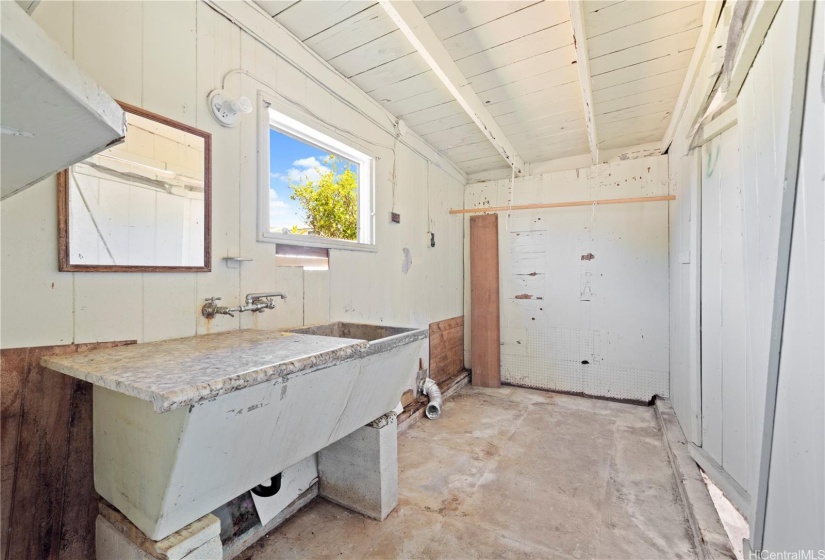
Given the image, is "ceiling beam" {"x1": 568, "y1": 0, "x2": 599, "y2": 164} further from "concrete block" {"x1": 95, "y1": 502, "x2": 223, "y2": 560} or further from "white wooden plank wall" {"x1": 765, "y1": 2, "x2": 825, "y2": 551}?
"concrete block" {"x1": 95, "y1": 502, "x2": 223, "y2": 560}

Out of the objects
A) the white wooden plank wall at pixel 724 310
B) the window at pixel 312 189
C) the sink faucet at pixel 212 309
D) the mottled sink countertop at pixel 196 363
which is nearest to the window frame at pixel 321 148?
the window at pixel 312 189

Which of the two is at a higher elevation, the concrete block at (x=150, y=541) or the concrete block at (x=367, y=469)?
the concrete block at (x=150, y=541)

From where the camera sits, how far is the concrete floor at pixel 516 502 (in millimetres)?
1571

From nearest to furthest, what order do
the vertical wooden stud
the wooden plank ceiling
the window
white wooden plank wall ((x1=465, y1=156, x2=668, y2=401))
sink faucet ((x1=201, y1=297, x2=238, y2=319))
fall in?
sink faucet ((x1=201, y1=297, x2=238, y2=319))
the wooden plank ceiling
the window
white wooden plank wall ((x1=465, y1=156, x2=668, y2=401))
the vertical wooden stud

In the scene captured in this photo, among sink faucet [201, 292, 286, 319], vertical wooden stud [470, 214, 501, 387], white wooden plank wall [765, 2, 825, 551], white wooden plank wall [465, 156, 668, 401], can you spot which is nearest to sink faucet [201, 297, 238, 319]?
sink faucet [201, 292, 286, 319]

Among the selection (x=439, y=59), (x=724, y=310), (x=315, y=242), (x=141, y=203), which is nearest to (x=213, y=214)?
(x=141, y=203)

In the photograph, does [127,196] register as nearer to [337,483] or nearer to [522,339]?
[337,483]

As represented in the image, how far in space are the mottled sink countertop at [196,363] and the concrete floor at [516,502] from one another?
1024 mm

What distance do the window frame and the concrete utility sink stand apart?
0.67 meters

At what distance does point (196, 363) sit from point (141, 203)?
28.4 inches

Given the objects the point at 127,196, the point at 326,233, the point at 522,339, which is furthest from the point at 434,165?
the point at 127,196

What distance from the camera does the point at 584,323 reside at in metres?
3.62

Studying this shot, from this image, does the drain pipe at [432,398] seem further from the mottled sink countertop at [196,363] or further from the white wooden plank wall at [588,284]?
the mottled sink countertop at [196,363]

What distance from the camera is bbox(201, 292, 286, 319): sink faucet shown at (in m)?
1.46
